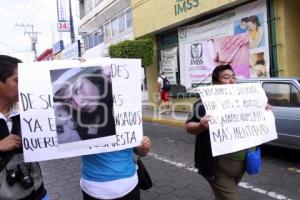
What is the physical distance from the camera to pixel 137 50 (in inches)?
672

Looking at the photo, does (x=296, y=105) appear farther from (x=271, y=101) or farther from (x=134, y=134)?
(x=134, y=134)

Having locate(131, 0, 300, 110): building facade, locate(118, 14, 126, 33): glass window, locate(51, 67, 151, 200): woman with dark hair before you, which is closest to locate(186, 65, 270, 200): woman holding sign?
locate(51, 67, 151, 200): woman with dark hair

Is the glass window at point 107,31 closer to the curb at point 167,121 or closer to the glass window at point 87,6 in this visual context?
the glass window at point 87,6

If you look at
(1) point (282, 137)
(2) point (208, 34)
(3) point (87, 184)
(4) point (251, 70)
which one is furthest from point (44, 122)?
(2) point (208, 34)

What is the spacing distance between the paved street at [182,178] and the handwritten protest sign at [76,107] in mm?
2840

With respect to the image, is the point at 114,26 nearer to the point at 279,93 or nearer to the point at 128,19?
the point at 128,19

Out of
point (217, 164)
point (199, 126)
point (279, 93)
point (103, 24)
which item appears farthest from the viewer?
point (103, 24)

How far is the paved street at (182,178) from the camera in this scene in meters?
5.33

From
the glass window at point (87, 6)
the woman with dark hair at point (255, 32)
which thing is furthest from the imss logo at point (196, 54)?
the glass window at point (87, 6)

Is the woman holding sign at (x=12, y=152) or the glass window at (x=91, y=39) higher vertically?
the glass window at (x=91, y=39)

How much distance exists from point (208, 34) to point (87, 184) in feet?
41.2

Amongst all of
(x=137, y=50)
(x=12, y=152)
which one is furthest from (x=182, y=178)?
(x=137, y=50)

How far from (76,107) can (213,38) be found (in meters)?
12.4

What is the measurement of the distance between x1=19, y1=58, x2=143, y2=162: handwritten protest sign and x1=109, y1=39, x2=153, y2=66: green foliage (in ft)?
47.4
